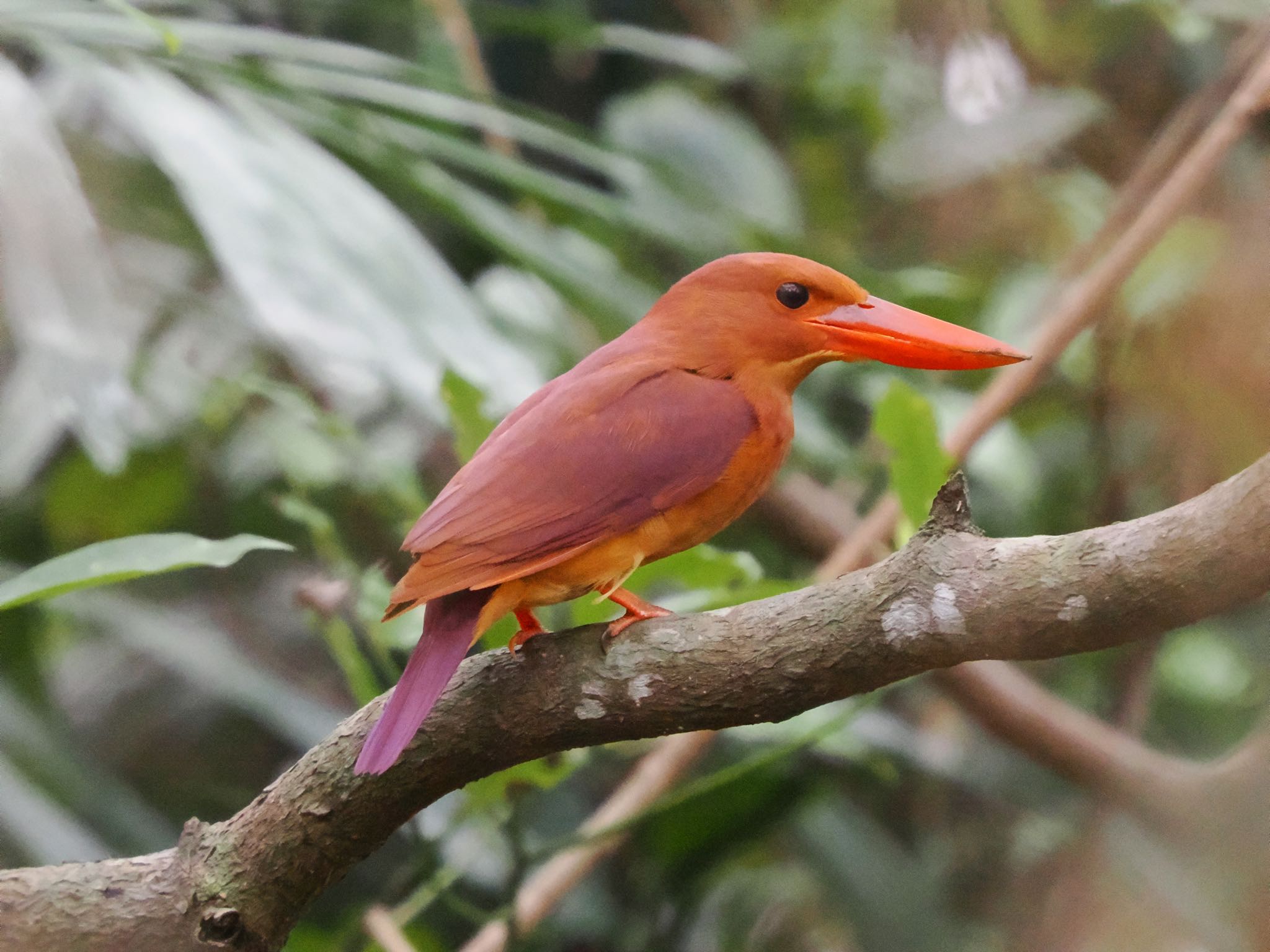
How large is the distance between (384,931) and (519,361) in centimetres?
79

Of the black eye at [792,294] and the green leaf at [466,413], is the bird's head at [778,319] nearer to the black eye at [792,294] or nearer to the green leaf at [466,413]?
the black eye at [792,294]

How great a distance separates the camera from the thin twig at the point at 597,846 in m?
1.78

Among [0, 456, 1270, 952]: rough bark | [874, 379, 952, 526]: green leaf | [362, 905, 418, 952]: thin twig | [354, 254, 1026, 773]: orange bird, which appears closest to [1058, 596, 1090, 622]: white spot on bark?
[0, 456, 1270, 952]: rough bark

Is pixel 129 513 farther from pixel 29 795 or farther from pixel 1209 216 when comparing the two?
pixel 1209 216

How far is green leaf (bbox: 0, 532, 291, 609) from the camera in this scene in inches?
42.7

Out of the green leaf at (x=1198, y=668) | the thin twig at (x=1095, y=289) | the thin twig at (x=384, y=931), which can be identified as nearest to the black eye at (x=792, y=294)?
the thin twig at (x=1095, y=289)

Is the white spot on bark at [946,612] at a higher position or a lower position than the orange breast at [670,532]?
lower

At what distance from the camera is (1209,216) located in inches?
55.0

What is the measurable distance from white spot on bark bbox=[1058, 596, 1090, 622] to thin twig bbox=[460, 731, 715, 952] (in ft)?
3.28

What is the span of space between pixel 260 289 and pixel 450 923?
142 centimetres

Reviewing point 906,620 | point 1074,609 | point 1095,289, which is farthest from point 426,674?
point 1095,289

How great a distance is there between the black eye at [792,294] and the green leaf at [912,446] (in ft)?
0.45

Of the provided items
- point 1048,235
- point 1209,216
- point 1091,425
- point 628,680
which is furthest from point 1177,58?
point 628,680

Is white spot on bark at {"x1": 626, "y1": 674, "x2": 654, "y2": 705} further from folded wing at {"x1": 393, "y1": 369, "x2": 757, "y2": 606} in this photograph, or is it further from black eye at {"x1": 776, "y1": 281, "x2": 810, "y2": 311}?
black eye at {"x1": 776, "y1": 281, "x2": 810, "y2": 311}
